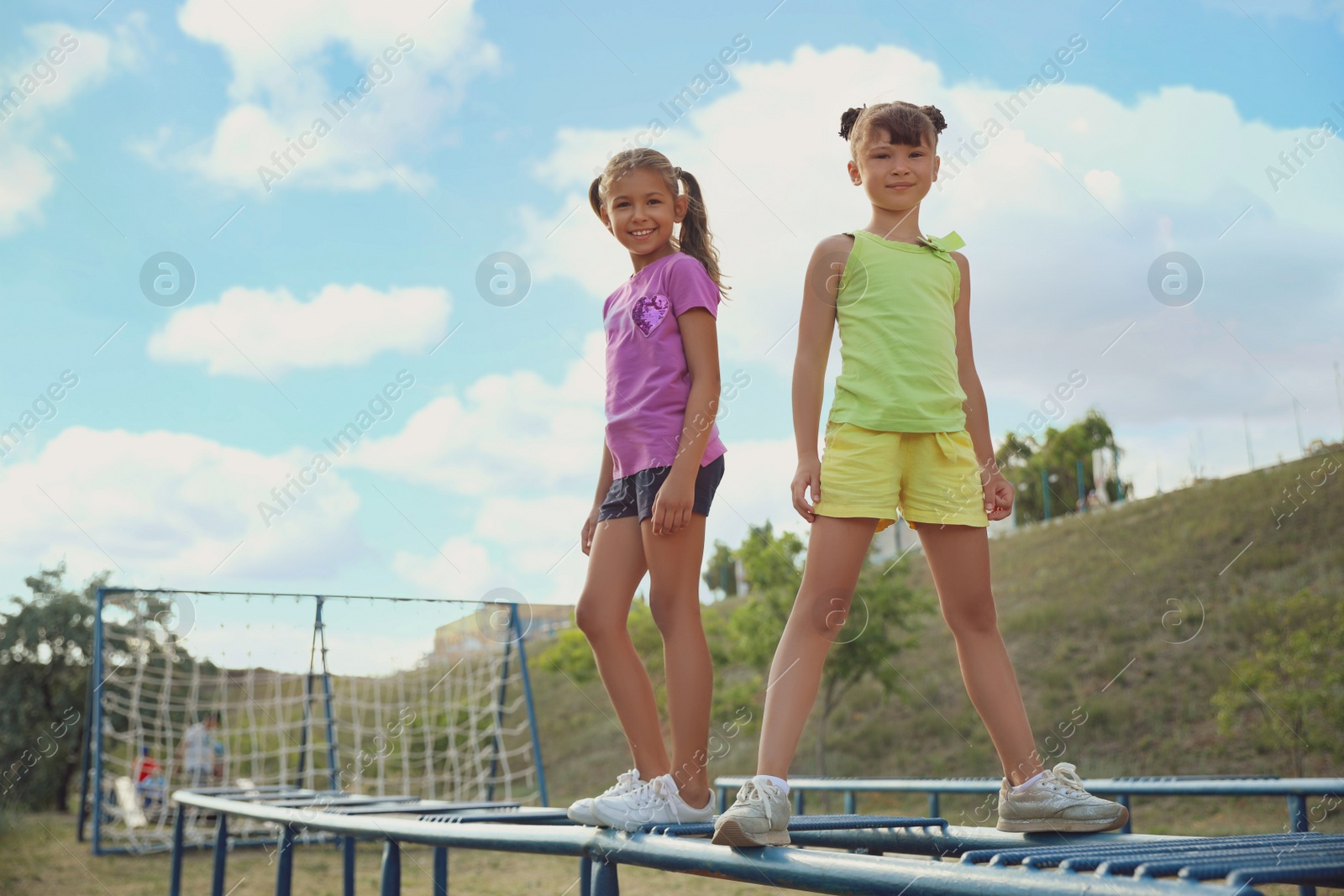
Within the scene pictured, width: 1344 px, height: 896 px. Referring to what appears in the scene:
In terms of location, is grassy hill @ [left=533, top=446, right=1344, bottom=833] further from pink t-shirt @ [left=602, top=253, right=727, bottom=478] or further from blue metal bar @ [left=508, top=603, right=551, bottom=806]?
pink t-shirt @ [left=602, top=253, right=727, bottom=478]

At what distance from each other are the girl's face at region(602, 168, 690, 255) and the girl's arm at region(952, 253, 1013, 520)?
716 millimetres

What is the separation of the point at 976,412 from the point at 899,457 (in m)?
0.36

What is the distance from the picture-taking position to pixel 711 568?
2464cm

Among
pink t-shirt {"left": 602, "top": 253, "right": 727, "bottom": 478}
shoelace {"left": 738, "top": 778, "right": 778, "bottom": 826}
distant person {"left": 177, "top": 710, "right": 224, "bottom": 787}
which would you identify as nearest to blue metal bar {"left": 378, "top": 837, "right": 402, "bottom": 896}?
pink t-shirt {"left": 602, "top": 253, "right": 727, "bottom": 478}

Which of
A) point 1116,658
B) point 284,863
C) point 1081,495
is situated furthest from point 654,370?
point 1081,495

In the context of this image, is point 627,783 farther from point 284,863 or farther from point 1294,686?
point 1294,686

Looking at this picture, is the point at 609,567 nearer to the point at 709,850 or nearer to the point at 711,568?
the point at 709,850

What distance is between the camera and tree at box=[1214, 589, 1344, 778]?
375 inches

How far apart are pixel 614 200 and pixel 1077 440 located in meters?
24.2

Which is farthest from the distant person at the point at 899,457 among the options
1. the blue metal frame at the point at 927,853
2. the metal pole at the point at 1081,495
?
the metal pole at the point at 1081,495

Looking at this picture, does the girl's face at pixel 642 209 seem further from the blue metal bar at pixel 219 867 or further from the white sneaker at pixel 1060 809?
the blue metal bar at pixel 219 867

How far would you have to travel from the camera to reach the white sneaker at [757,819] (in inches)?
70.2

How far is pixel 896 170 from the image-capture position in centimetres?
226

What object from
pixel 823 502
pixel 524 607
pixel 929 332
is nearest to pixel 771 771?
pixel 823 502
